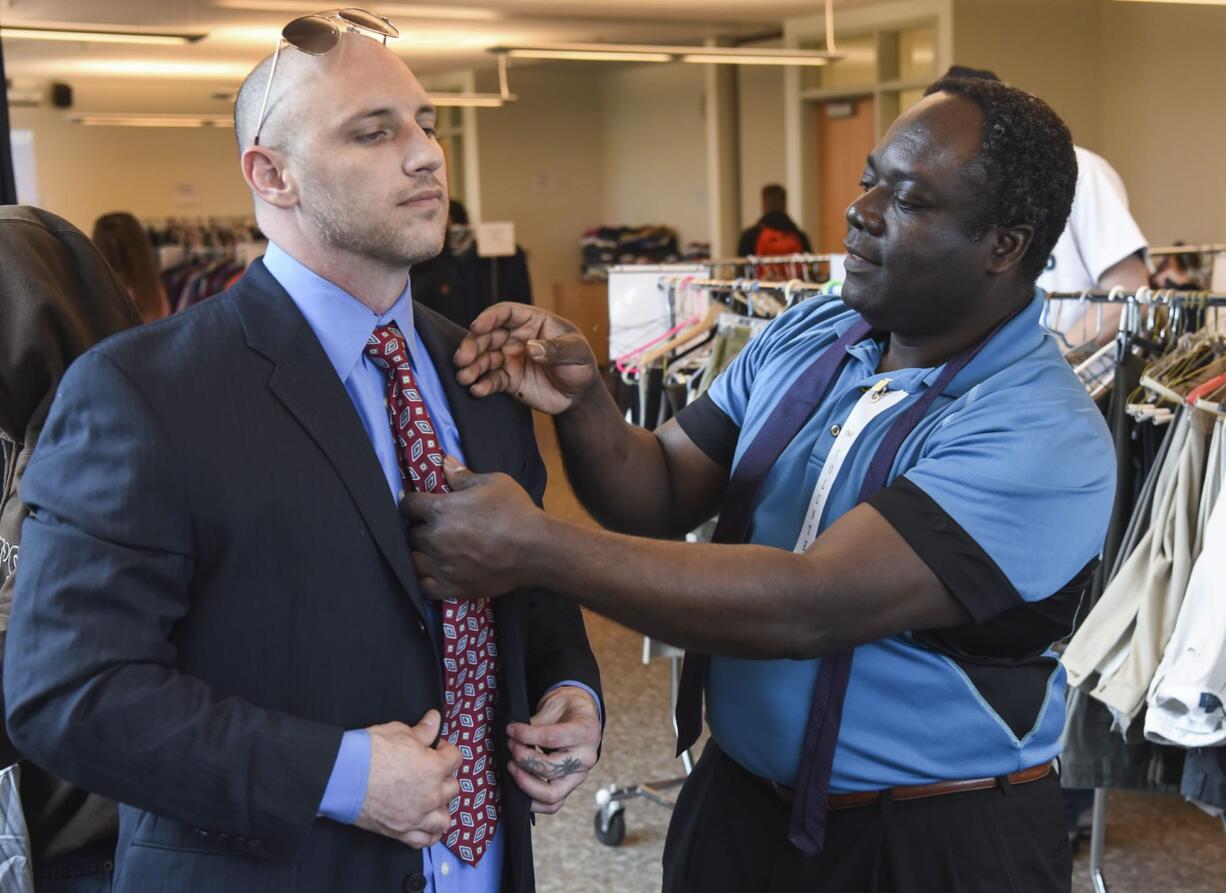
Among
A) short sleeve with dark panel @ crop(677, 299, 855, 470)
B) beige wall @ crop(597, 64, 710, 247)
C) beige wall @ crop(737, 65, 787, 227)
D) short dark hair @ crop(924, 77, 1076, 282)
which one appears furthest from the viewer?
beige wall @ crop(597, 64, 710, 247)

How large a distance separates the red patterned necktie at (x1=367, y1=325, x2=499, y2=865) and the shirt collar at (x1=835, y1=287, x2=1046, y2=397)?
58cm

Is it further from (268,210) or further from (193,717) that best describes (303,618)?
(268,210)

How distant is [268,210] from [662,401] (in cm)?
235

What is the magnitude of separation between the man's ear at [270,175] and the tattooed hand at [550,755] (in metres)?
0.63

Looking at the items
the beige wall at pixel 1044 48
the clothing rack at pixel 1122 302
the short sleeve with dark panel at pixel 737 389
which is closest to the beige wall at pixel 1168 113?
the beige wall at pixel 1044 48

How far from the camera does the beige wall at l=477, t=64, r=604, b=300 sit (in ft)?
50.1

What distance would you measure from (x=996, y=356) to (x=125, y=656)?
1015mm

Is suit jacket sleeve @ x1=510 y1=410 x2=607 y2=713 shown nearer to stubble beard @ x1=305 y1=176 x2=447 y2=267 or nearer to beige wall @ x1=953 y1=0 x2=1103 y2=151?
stubble beard @ x1=305 y1=176 x2=447 y2=267

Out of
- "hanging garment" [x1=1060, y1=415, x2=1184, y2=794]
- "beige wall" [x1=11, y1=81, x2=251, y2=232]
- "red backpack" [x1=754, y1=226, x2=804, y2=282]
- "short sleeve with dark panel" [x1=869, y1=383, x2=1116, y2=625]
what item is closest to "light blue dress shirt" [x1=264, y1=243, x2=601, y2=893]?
"short sleeve with dark panel" [x1=869, y1=383, x2=1116, y2=625]

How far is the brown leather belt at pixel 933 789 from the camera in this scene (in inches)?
61.9

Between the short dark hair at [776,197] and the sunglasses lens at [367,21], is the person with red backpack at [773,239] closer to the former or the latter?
the short dark hair at [776,197]

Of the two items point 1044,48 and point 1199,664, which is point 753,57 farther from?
point 1199,664

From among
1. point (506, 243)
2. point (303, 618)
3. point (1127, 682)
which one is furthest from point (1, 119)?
point (506, 243)

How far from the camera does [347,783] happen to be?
1.25 meters
